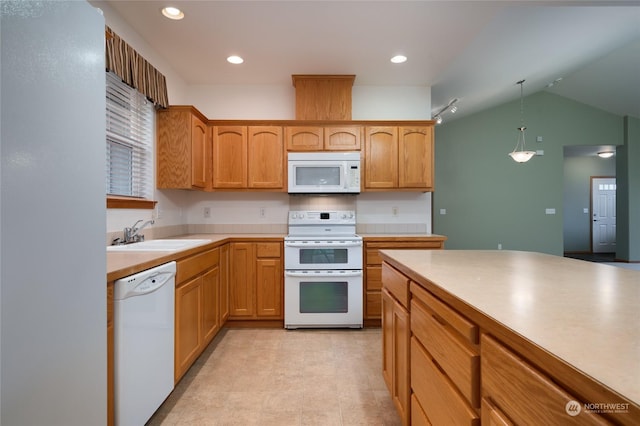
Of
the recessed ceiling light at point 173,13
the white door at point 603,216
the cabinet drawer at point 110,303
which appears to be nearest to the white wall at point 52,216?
the cabinet drawer at point 110,303

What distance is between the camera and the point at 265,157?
330cm

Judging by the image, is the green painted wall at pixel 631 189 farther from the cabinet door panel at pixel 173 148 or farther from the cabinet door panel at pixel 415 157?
the cabinet door panel at pixel 173 148

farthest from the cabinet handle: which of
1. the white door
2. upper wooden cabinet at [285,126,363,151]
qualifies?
the white door

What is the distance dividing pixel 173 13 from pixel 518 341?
2.80 meters

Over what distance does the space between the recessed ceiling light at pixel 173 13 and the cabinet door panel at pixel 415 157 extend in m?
2.33

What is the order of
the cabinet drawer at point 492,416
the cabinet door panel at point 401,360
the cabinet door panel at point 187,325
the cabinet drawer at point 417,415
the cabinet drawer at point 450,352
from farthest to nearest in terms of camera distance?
1. the cabinet door panel at point 187,325
2. the cabinet door panel at point 401,360
3. the cabinet drawer at point 417,415
4. the cabinet drawer at point 450,352
5. the cabinet drawer at point 492,416

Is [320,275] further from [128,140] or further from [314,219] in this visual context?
[128,140]

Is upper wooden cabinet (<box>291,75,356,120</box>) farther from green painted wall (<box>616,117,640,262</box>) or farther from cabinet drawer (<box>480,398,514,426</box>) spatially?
green painted wall (<box>616,117,640,262</box>)

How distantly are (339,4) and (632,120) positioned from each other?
7.44 m

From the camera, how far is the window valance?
6.56ft

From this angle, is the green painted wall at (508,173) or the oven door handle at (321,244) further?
the green painted wall at (508,173)

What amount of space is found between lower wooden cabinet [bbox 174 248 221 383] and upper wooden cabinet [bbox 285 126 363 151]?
4.66ft

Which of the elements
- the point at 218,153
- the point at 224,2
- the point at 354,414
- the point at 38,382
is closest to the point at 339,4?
the point at 224,2

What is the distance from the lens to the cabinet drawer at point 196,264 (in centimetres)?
192
